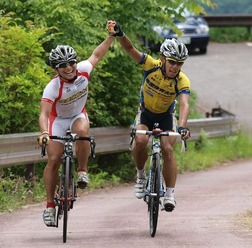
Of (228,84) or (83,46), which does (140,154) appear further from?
(228,84)

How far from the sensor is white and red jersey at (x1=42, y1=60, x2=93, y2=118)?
33.7 ft

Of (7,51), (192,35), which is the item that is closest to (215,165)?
(7,51)

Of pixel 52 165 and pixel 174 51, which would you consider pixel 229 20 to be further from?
pixel 52 165

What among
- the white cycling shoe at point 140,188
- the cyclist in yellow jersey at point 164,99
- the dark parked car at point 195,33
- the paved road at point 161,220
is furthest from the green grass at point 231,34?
the white cycling shoe at point 140,188

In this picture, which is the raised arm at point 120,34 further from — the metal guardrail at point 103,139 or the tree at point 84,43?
the metal guardrail at point 103,139

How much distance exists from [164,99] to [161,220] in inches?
60.2

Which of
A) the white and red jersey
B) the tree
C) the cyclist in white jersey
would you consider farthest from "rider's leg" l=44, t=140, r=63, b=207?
the tree

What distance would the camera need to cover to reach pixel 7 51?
13.5 m

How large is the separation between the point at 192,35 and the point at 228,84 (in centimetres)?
393

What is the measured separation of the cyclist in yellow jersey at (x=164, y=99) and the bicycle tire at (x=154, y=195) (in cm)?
16

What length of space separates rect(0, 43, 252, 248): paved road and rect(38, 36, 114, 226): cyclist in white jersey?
571mm

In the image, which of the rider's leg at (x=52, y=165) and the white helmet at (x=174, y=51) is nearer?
the rider's leg at (x=52, y=165)

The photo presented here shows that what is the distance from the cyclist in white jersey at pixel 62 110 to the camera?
10180 millimetres

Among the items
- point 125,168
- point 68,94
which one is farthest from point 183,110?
point 125,168
